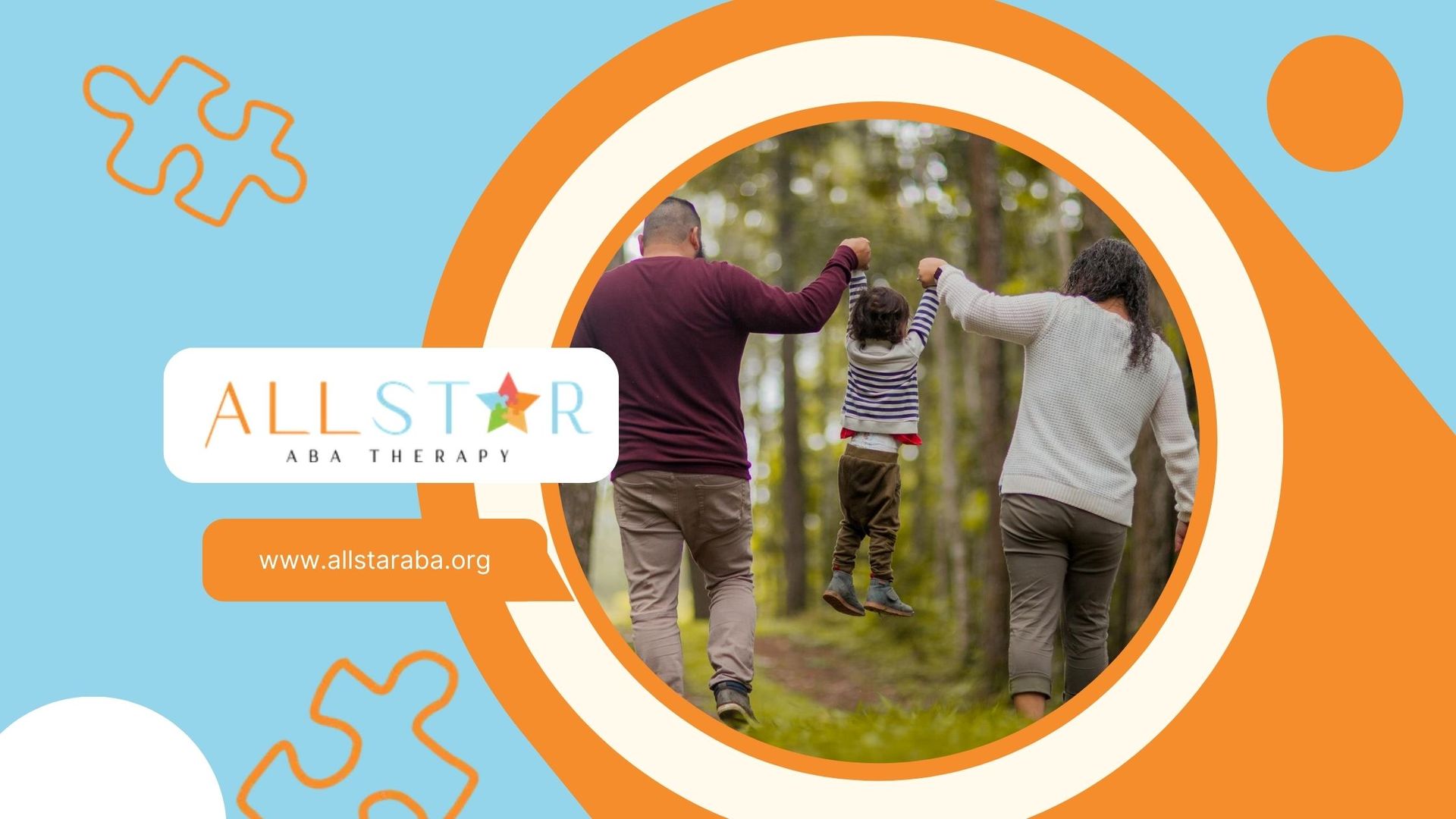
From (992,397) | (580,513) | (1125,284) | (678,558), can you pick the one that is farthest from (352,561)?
(992,397)

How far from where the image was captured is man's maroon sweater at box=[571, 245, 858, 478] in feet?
17.0

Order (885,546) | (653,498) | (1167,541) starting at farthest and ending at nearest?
1. (1167,541)
2. (885,546)
3. (653,498)

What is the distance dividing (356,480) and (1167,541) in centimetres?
446

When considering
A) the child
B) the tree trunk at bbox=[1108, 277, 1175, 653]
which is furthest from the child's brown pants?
the tree trunk at bbox=[1108, 277, 1175, 653]

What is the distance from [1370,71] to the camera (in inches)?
206

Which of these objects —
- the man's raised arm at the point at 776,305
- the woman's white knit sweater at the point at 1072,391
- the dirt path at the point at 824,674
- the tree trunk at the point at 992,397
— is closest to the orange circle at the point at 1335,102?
the woman's white knit sweater at the point at 1072,391

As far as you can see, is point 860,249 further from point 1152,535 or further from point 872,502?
point 1152,535

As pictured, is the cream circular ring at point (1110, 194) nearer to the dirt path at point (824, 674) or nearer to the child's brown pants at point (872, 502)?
the child's brown pants at point (872, 502)

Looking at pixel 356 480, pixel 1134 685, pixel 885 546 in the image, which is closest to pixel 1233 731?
pixel 1134 685

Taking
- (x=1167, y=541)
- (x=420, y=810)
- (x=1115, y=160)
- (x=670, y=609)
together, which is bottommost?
(x=420, y=810)

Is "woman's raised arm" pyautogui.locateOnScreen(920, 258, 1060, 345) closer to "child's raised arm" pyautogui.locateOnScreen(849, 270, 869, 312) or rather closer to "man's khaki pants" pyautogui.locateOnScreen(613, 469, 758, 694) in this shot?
"child's raised arm" pyautogui.locateOnScreen(849, 270, 869, 312)

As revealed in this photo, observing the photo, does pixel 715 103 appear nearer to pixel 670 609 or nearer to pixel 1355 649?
pixel 670 609

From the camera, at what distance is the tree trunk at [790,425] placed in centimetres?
1234

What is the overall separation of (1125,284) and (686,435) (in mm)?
2022
